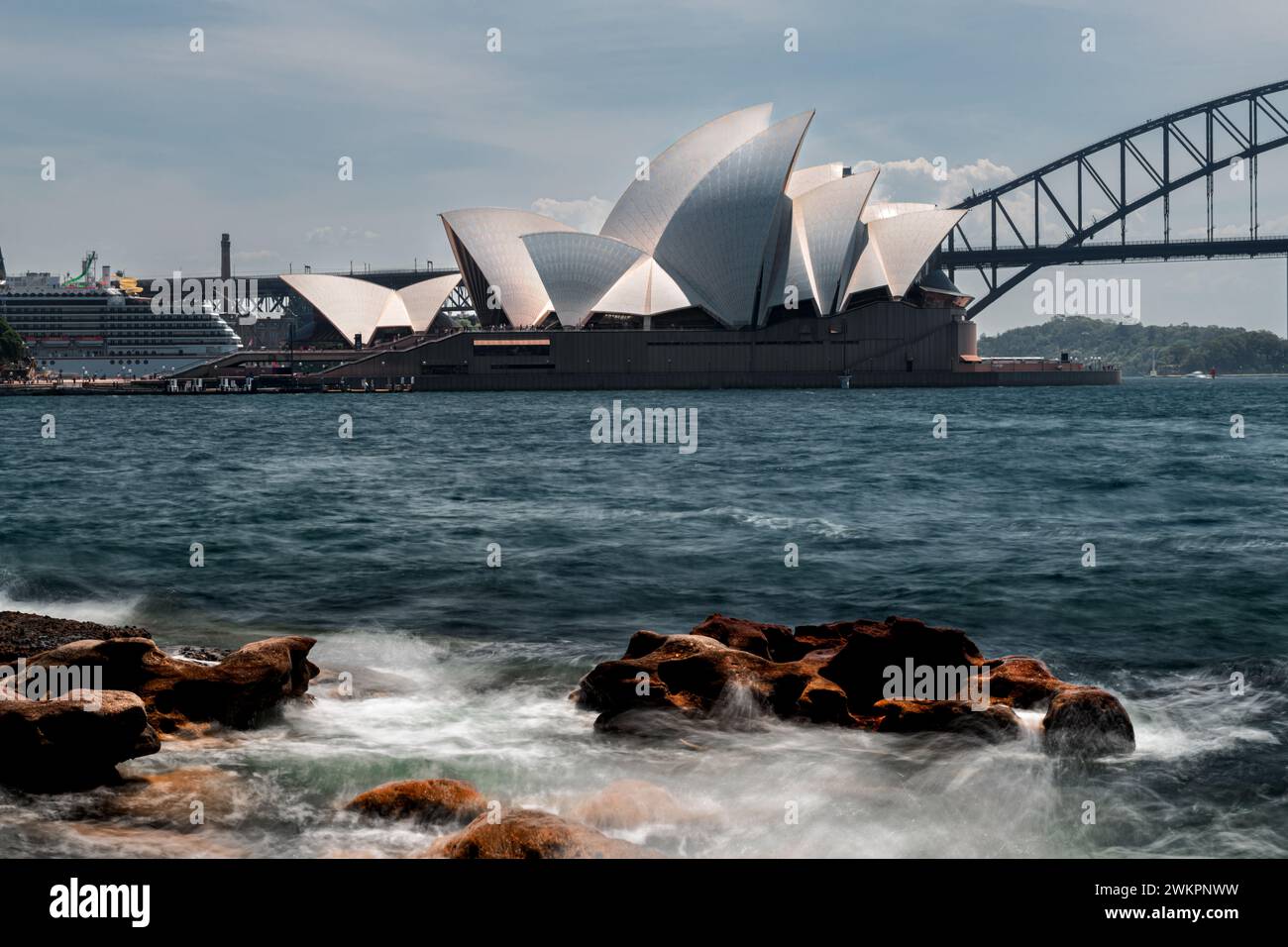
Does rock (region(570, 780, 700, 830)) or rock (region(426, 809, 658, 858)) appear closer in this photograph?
rock (region(426, 809, 658, 858))

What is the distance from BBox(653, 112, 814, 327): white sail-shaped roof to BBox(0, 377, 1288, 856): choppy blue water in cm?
4386

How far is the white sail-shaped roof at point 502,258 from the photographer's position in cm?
9056

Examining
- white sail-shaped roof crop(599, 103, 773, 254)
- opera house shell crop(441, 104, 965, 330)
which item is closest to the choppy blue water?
opera house shell crop(441, 104, 965, 330)

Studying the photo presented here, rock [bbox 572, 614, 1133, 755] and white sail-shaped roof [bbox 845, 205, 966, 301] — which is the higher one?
Result: white sail-shaped roof [bbox 845, 205, 966, 301]

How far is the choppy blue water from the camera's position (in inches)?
305

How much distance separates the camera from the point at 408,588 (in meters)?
14.9

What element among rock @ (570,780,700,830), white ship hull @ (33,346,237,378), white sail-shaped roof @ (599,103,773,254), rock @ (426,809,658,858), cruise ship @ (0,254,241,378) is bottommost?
rock @ (570,780,700,830)

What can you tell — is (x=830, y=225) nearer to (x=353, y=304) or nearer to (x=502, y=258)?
(x=502, y=258)

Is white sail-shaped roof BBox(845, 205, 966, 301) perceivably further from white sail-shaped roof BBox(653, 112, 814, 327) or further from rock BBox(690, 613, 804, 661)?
rock BBox(690, 613, 804, 661)

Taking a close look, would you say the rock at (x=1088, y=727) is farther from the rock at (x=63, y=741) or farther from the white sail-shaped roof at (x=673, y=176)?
the white sail-shaped roof at (x=673, y=176)

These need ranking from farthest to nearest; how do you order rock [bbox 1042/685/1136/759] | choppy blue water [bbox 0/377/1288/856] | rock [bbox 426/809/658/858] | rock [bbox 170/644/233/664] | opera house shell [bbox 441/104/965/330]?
1. opera house shell [bbox 441/104/965/330]
2. rock [bbox 170/644/233/664]
3. rock [bbox 1042/685/1136/759]
4. choppy blue water [bbox 0/377/1288/856]
5. rock [bbox 426/809/658/858]

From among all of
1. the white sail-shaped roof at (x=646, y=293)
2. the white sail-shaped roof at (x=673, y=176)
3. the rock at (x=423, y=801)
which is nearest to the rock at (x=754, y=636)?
the rock at (x=423, y=801)

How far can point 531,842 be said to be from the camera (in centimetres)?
611
